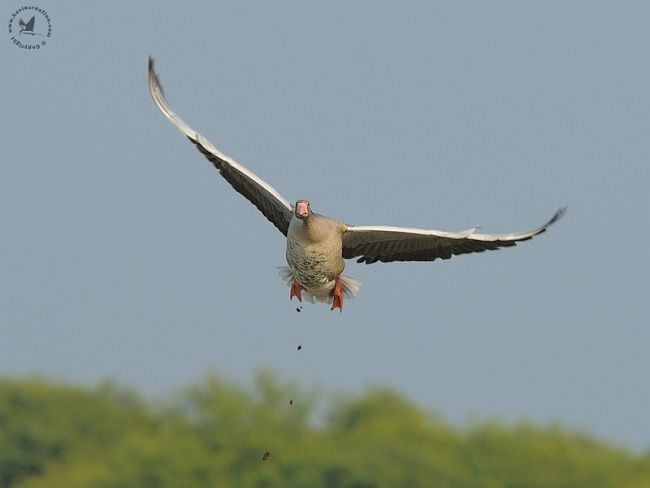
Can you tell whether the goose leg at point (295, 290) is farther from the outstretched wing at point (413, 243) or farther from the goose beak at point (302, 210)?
the goose beak at point (302, 210)

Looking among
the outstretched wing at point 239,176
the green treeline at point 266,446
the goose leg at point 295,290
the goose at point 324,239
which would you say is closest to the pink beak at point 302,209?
the goose at point 324,239

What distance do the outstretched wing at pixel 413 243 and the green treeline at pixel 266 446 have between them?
35.3 m

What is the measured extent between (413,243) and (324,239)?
1.44 metres

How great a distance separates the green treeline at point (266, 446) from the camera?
2028 inches

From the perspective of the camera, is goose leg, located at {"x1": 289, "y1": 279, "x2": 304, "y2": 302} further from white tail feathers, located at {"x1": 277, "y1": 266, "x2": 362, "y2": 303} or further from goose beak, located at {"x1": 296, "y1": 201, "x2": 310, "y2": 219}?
goose beak, located at {"x1": 296, "y1": 201, "x2": 310, "y2": 219}

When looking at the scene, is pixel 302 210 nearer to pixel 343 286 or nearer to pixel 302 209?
pixel 302 209

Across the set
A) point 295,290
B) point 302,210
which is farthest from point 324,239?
point 295,290

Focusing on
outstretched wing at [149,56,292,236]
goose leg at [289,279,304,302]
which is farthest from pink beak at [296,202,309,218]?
goose leg at [289,279,304,302]

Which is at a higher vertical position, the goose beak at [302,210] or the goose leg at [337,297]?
the goose leg at [337,297]

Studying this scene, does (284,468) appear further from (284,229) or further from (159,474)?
(284,229)

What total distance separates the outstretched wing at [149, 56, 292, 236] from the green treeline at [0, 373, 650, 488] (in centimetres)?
3560

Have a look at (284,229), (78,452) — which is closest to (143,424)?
(78,452)

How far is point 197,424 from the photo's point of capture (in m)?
57.0

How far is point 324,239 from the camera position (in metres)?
14.4
